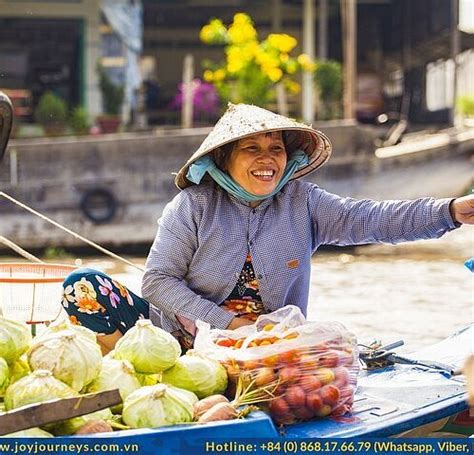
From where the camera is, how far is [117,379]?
2662mm

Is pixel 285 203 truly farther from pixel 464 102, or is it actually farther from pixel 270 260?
pixel 464 102

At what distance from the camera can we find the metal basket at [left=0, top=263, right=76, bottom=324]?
4121mm

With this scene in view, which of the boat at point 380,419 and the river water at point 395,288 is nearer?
the boat at point 380,419

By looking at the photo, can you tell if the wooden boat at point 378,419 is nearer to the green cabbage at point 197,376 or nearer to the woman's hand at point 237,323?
the green cabbage at point 197,376

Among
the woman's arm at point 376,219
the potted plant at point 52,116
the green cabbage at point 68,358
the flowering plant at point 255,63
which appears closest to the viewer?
the green cabbage at point 68,358

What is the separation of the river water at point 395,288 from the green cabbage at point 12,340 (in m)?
3.53

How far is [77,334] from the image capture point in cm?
268

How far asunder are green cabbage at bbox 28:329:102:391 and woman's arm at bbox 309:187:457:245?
1178mm

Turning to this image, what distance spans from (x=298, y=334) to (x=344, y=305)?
5632mm

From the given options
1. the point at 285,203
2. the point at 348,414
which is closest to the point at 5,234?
the point at 285,203

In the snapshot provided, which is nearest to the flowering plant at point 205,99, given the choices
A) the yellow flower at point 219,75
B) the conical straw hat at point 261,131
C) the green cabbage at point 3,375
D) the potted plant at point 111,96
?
the yellow flower at point 219,75

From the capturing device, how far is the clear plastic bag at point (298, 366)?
2.71 meters

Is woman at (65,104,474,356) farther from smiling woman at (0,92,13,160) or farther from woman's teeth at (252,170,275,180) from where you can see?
smiling woman at (0,92,13,160)

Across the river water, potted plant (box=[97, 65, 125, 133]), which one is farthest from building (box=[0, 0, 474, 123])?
the river water
